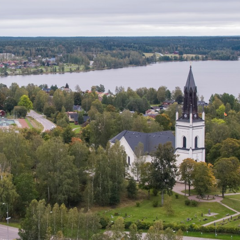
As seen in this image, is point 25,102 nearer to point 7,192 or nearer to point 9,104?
point 9,104

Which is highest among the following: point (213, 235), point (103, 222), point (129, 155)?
point (129, 155)

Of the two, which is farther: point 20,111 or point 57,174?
point 20,111

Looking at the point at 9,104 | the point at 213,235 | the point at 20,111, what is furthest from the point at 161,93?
the point at 213,235

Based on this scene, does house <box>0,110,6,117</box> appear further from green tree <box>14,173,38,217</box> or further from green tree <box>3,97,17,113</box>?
green tree <box>14,173,38,217</box>

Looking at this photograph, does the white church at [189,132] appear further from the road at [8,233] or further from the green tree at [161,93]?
the green tree at [161,93]

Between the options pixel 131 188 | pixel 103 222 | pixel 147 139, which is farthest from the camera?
pixel 147 139

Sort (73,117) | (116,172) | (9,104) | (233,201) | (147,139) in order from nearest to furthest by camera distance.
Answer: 1. (233,201)
2. (116,172)
3. (147,139)
4. (73,117)
5. (9,104)

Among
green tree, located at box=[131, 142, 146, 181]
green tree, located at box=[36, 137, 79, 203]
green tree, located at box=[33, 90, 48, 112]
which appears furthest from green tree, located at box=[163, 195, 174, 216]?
green tree, located at box=[33, 90, 48, 112]

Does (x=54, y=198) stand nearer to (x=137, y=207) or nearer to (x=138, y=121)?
(x=137, y=207)
